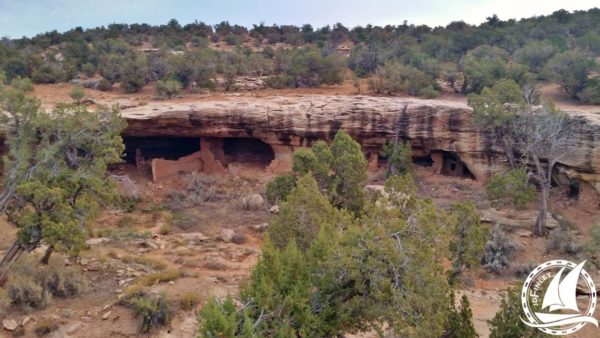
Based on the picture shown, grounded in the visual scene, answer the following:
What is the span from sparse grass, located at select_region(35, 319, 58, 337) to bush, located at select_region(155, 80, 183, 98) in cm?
1389

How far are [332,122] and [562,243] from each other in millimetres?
9394

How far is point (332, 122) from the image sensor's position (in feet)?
66.5

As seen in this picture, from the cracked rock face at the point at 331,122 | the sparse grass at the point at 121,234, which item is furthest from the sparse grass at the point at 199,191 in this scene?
the sparse grass at the point at 121,234

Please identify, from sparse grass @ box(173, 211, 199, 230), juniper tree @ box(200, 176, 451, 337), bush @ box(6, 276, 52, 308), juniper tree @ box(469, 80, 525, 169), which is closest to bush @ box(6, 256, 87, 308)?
bush @ box(6, 276, 52, 308)

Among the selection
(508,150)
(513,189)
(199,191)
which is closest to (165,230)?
(199,191)

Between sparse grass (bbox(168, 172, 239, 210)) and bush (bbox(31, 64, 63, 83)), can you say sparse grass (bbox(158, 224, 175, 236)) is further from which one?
bush (bbox(31, 64, 63, 83))

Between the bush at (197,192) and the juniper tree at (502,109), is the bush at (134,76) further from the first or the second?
the juniper tree at (502,109)

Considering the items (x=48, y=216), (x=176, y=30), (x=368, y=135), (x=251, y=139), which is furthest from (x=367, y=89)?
(x=176, y=30)

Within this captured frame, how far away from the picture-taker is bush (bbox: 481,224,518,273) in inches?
540

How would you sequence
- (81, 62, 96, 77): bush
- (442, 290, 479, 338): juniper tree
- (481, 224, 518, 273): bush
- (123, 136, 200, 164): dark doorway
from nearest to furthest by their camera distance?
(442, 290, 479, 338): juniper tree < (481, 224, 518, 273): bush < (123, 136, 200, 164): dark doorway < (81, 62, 96, 77): bush

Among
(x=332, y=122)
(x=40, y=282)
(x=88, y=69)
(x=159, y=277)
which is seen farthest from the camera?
(x=88, y=69)

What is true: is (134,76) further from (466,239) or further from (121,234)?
(466,239)

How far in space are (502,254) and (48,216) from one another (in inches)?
452

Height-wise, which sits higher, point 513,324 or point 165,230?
point 513,324
